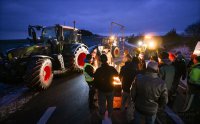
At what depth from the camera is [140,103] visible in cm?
340

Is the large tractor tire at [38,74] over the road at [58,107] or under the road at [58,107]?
over

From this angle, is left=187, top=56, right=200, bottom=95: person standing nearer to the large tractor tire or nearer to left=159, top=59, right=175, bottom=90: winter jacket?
left=159, top=59, right=175, bottom=90: winter jacket

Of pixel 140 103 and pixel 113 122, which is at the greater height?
pixel 140 103

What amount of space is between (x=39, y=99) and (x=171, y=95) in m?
4.88

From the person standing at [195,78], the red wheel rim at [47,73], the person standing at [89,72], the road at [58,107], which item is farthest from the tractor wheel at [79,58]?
the person standing at [195,78]

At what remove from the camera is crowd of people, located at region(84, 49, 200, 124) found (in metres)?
3.28

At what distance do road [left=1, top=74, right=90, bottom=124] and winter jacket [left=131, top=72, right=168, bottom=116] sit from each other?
7.21 feet

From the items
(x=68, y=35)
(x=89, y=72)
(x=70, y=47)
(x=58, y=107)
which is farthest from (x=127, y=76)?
(x=68, y=35)

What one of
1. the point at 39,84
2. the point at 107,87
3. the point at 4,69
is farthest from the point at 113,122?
the point at 4,69

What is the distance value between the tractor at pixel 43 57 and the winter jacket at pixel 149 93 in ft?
16.5

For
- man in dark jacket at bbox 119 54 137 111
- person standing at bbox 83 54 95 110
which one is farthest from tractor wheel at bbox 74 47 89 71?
man in dark jacket at bbox 119 54 137 111

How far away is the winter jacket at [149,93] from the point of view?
10.5ft

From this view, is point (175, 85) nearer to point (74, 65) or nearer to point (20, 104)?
point (20, 104)

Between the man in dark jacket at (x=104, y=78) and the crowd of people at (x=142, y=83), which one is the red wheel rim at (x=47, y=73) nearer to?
the crowd of people at (x=142, y=83)
